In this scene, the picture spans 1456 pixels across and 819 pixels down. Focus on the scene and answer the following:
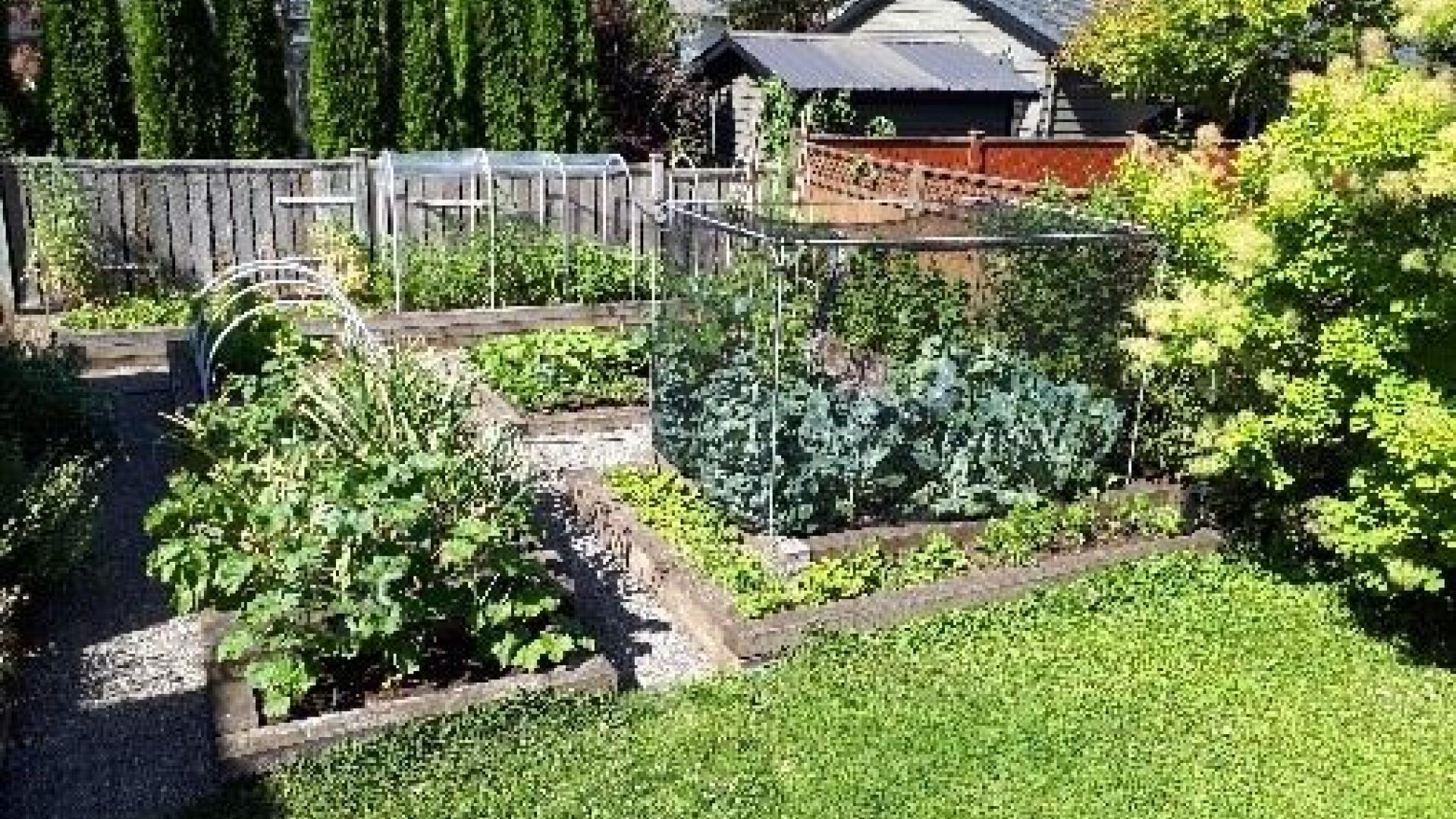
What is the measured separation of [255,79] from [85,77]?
1657mm

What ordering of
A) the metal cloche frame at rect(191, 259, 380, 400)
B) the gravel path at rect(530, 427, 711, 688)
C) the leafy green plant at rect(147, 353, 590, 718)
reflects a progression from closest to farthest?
the leafy green plant at rect(147, 353, 590, 718), the gravel path at rect(530, 427, 711, 688), the metal cloche frame at rect(191, 259, 380, 400)

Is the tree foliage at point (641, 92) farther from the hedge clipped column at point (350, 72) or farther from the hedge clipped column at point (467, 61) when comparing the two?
the hedge clipped column at point (350, 72)

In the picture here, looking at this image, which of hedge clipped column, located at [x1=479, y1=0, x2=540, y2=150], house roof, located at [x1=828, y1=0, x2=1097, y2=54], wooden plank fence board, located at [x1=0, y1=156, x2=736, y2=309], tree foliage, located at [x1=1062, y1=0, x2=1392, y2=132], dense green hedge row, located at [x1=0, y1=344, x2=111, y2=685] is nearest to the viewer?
dense green hedge row, located at [x1=0, y1=344, x2=111, y2=685]

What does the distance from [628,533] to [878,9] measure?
1573 cm

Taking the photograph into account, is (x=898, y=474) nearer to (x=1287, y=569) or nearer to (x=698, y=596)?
(x=698, y=596)

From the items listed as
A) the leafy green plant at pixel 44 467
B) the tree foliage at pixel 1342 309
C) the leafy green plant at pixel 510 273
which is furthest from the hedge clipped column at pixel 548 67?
the tree foliage at pixel 1342 309

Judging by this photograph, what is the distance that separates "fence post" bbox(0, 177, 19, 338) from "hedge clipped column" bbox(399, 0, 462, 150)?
182 inches

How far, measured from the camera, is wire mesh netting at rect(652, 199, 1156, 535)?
6.20 m

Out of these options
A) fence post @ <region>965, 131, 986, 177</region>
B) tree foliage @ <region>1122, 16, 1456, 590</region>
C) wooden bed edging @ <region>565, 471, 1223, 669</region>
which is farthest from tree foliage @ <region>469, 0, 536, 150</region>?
tree foliage @ <region>1122, 16, 1456, 590</region>

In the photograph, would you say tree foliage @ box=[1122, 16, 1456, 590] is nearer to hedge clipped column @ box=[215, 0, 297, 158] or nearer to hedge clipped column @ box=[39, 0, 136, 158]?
hedge clipped column @ box=[215, 0, 297, 158]

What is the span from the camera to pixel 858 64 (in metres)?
17.1

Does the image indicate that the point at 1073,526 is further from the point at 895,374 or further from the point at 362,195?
the point at 362,195

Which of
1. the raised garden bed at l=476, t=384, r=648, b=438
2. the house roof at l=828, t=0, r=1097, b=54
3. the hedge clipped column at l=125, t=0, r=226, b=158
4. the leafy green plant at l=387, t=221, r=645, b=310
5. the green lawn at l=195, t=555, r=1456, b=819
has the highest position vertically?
the house roof at l=828, t=0, r=1097, b=54

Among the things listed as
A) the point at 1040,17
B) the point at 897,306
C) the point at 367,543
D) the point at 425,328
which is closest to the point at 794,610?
the point at 367,543
